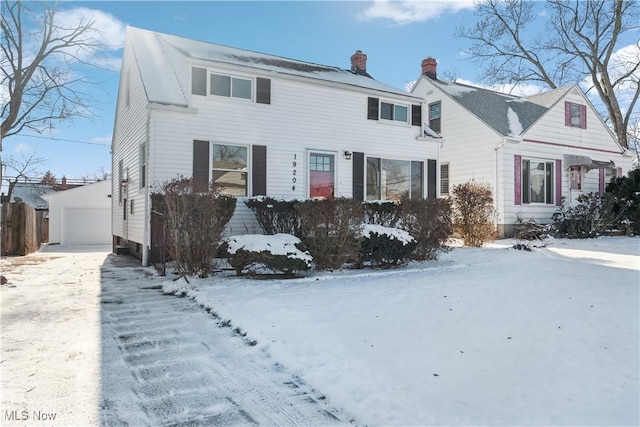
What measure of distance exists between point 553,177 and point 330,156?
9582 mm

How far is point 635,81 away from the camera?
23.5 meters

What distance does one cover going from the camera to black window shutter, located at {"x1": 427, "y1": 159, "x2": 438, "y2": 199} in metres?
13.8

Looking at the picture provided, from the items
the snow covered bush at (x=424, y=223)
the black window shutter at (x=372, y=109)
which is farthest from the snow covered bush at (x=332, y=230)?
the black window shutter at (x=372, y=109)

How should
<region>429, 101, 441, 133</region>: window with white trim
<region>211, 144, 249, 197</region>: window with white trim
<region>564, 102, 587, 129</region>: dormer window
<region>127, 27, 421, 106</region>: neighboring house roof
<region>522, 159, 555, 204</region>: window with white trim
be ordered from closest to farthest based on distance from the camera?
<region>127, 27, 421, 106</region>: neighboring house roof < <region>211, 144, 249, 197</region>: window with white trim < <region>522, 159, 555, 204</region>: window with white trim < <region>564, 102, 587, 129</region>: dormer window < <region>429, 101, 441, 133</region>: window with white trim

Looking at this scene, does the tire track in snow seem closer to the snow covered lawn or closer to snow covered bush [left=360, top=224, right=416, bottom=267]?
the snow covered lawn

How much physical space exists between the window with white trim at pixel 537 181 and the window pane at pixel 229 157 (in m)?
10.5

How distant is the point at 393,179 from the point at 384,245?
18.9 feet

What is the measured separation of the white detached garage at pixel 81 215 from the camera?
19969 mm

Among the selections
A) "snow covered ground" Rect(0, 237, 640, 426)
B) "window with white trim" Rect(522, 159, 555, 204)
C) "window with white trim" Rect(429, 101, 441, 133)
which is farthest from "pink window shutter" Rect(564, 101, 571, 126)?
"snow covered ground" Rect(0, 237, 640, 426)

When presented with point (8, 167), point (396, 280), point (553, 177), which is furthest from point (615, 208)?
point (8, 167)

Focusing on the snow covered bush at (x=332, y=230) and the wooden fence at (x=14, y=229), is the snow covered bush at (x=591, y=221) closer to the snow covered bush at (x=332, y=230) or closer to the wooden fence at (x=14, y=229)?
the snow covered bush at (x=332, y=230)

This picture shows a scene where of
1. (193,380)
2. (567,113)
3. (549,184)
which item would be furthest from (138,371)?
(567,113)

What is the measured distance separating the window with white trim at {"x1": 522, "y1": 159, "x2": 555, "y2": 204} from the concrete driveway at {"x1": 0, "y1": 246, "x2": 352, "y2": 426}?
45.5ft

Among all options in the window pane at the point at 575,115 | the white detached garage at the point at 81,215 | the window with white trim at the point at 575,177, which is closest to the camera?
the window with white trim at the point at 575,177
